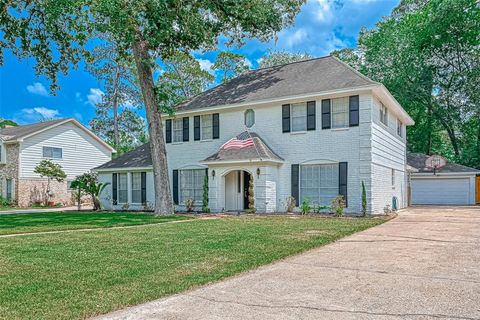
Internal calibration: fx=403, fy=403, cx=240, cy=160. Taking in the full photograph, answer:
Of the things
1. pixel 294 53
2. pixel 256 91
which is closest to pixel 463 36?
pixel 294 53

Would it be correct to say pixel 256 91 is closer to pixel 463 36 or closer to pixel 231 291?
pixel 231 291

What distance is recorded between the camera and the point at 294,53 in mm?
38562

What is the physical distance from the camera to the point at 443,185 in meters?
27.0

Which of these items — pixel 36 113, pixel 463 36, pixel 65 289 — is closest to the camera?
pixel 65 289

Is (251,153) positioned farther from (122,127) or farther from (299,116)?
(122,127)

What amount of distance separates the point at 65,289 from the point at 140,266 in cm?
141

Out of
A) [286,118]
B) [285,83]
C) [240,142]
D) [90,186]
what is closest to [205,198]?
[240,142]

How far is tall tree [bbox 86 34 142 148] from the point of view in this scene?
37.5 metres

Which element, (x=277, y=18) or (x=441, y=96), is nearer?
(x=277, y=18)

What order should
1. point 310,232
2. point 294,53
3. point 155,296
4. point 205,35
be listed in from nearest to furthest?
1. point 155,296
2. point 310,232
3. point 205,35
4. point 294,53

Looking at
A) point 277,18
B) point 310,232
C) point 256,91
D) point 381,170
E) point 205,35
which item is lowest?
point 310,232

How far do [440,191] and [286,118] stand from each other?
49.9ft

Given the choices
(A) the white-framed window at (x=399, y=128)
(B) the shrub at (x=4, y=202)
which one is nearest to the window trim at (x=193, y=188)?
(A) the white-framed window at (x=399, y=128)

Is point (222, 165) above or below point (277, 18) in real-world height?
below
